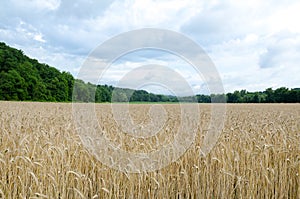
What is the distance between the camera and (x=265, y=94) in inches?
2424

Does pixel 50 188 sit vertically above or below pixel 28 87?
below

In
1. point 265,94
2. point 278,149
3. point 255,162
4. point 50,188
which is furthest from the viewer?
point 265,94

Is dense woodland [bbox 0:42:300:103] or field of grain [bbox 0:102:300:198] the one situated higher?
dense woodland [bbox 0:42:300:103]

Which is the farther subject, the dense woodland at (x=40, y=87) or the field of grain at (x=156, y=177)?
the dense woodland at (x=40, y=87)

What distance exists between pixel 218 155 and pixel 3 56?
6372 centimetres

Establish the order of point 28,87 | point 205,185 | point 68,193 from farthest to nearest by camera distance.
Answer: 1. point 28,87
2. point 205,185
3. point 68,193

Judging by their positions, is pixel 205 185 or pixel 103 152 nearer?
pixel 205 185

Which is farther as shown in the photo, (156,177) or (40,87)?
(40,87)

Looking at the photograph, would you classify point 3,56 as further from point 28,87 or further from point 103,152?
point 103,152

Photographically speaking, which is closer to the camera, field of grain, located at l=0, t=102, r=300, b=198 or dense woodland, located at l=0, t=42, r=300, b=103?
field of grain, located at l=0, t=102, r=300, b=198

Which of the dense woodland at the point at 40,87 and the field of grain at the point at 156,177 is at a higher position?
the dense woodland at the point at 40,87

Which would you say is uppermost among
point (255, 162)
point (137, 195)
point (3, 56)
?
point (3, 56)

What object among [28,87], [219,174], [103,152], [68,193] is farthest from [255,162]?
[28,87]

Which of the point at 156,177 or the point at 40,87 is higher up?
the point at 40,87
